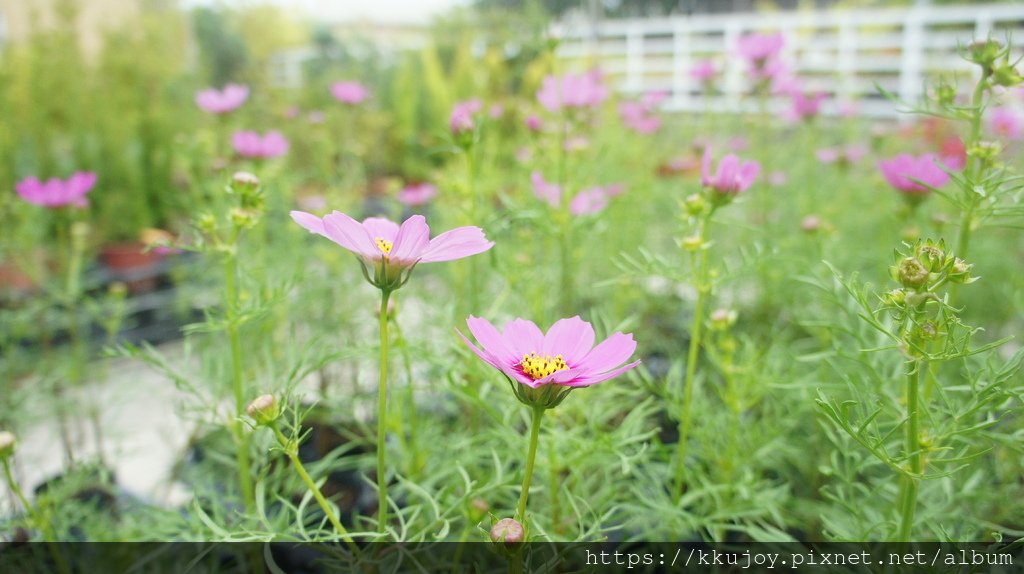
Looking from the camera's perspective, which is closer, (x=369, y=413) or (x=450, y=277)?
(x=369, y=413)

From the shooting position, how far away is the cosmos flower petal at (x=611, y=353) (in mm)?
387

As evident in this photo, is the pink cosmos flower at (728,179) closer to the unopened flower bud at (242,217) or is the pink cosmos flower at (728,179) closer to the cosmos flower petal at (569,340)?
the cosmos flower petal at (569,340)

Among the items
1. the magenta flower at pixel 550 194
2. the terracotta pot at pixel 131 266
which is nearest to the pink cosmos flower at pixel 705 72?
the magenta flower at pixel 550 194

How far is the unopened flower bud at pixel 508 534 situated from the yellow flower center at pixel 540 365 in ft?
0.26

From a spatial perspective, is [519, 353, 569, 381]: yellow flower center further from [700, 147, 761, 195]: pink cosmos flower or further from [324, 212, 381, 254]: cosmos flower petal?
[700, 147, 761, 195]: pink cosmos flower

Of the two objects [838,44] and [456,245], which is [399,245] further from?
[838,44]

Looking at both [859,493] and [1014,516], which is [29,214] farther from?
[1014,516]

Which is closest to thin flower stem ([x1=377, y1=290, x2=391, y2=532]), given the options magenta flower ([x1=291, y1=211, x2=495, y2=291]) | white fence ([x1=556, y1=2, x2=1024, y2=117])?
magenta flower ([x1=291, y1=211, x2=495, y2=291])

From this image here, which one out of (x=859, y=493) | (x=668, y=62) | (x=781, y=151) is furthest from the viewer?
(x=668, y=62)

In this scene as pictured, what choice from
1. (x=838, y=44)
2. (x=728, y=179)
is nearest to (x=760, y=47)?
(x=728, y=179)

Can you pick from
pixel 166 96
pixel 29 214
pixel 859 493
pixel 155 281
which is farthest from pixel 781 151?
pixel 166 96

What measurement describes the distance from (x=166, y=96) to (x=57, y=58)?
359mm

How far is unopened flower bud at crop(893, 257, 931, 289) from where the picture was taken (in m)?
0.40

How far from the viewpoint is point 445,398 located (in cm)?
90
